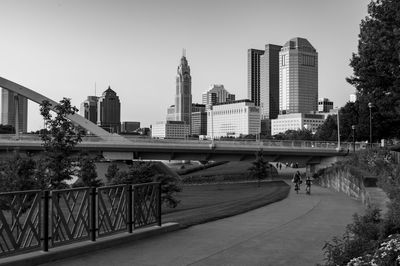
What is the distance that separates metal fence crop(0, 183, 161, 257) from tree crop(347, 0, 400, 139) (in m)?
15.7

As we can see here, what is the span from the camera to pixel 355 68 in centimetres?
2892

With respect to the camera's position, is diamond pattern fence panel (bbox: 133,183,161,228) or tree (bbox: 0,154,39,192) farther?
tree (bbox: 0,154,39,192)

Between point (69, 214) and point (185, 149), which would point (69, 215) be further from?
point (185, 149)

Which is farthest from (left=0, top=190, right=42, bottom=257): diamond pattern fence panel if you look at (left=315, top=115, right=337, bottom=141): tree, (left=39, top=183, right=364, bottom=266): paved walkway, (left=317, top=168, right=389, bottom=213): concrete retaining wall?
(left=315, top=115, right=337, bottom=141): tree

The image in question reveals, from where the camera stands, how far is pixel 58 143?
50.1 feet

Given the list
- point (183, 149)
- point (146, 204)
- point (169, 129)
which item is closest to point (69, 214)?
point (146, 204)

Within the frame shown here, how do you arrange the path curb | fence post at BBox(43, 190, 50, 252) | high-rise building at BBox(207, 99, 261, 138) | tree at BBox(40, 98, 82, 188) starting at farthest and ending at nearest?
high-rise building at BBox(207, 99, 261, 138)
tree at BBox(40, 98, 82, 188)
fence post at BBox(43, 190, 50, 252)
the path curb

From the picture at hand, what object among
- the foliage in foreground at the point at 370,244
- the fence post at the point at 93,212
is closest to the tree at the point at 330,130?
the foliage in foreground at the point at 370,244

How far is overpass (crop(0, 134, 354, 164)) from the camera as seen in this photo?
58.7m

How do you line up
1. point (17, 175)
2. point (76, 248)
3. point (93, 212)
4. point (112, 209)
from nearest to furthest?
point (76, 248), point (93, 212), point (112, 209), point (17, 175)

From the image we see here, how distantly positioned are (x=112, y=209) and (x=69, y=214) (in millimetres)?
1206

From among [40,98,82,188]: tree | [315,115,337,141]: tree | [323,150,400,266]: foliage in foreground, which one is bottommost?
[323,150,400,266]: foliage in foreground

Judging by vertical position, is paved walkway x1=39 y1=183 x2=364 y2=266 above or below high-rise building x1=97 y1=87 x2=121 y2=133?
below

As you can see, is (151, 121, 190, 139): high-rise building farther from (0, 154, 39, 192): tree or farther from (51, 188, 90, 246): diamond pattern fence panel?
(51, 188, 90, 246): diamond pattern fence panel
